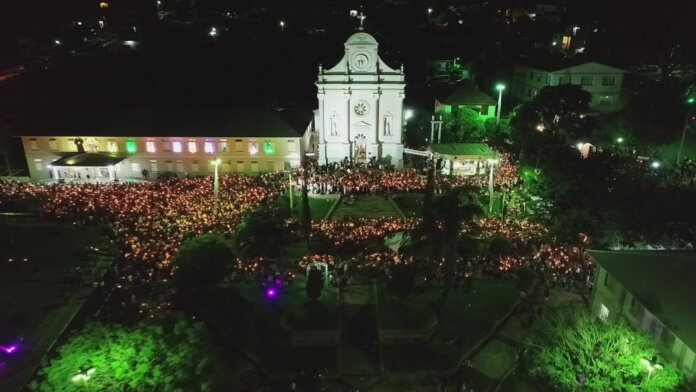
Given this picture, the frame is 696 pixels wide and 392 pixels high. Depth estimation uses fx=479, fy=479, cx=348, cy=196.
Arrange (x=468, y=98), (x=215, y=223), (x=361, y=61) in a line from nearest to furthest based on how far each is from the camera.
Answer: (x=215, y=223), (x=361, y=61), (x=468, y=98)

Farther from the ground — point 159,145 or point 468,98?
point 468,98

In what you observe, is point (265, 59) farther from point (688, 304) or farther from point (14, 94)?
point (688, 304)

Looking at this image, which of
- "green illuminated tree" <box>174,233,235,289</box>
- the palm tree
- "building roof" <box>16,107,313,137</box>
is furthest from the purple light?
"building roof" <box>16,107,313,137</box>

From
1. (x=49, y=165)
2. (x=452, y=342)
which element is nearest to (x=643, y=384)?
(x=452, y=342)

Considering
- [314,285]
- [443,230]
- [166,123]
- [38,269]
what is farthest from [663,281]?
[166,123]

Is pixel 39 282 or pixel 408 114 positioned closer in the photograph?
pixel 39 282

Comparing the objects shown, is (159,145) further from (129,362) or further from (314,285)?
(129,362)

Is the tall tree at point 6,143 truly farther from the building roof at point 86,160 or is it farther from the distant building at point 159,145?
the building roof at point 86,160

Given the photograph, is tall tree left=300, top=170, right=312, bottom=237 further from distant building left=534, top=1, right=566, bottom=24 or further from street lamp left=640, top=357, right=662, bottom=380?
distant building left=534, top=1, right=566, bottom=24
